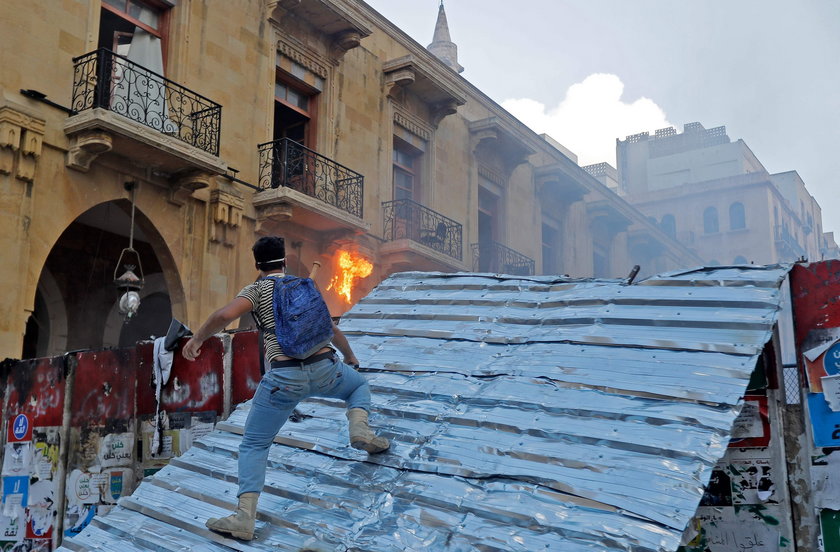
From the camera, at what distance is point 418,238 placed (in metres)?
18.4

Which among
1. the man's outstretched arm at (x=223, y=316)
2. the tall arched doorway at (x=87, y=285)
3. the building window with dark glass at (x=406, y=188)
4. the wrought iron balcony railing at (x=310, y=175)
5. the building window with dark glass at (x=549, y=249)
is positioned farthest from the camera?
the building window with dark glass at (x=549, y=249)

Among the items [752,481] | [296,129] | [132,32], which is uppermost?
[132,32]

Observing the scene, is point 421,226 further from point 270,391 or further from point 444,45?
point 444,45

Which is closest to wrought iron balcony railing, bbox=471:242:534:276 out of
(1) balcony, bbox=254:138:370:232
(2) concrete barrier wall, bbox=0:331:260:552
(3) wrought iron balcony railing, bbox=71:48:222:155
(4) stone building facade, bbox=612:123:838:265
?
(1) balcony, bbox=254:138:370:232

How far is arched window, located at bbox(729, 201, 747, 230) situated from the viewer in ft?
150

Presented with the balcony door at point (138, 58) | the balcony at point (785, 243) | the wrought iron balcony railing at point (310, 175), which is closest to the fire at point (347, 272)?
the wrought iron balcony railing at point (310, 175)

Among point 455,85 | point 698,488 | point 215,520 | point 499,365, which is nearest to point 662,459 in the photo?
point 698,488

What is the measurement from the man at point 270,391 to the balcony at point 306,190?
9871 mm

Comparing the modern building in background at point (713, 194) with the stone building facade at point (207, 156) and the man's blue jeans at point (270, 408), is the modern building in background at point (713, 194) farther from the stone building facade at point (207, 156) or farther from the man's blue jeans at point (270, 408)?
the man's blue jeans at point (270, 408)

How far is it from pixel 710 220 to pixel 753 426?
4522 cm

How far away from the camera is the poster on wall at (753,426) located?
4762 mm

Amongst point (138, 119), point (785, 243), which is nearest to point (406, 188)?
point (138, 119)

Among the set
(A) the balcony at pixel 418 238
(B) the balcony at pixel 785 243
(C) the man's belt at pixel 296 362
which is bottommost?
(C) the man's belt at pixel 296 362

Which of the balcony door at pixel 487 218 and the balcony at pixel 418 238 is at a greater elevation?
the balcony door at pixel 487 218
